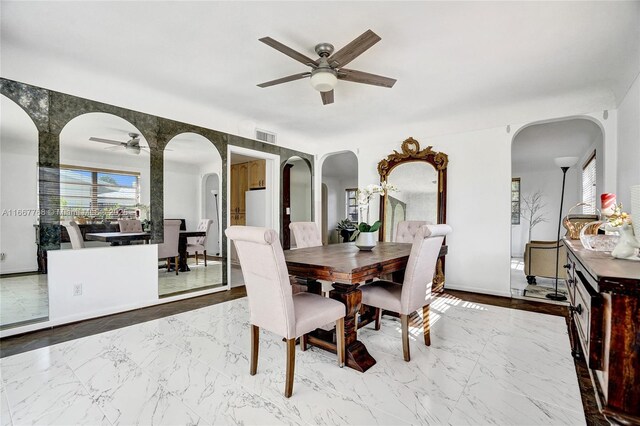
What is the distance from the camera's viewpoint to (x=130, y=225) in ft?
11.1

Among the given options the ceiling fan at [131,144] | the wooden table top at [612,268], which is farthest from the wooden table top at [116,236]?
the wooden table top at [612,268]

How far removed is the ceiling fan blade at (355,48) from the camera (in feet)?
6.64

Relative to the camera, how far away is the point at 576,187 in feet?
23.7

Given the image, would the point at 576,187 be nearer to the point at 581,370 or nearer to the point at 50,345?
the point at 581,370

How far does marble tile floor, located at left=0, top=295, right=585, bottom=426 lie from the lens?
5.19ft

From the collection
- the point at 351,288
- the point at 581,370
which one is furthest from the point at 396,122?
the point at 581,370

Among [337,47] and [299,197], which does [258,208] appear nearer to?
[299,197]

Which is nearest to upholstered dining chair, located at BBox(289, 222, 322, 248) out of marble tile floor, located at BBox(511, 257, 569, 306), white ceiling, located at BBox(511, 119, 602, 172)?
marble tile floor, located at BBox(511, 257, 569, 306)

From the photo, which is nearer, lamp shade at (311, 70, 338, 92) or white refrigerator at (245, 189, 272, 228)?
lamp shade at (311, 70, 338, 92)

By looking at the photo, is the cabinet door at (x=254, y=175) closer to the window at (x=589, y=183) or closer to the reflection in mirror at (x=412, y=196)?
the reflection in mirror at (x=412, y=196)

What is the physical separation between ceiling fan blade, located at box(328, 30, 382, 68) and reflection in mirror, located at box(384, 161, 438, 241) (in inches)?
104

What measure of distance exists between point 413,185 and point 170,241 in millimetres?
3602

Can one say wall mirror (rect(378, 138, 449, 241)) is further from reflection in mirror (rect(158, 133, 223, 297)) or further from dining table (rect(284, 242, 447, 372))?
reflection in mirror (rect(158, 133, 223, 297))

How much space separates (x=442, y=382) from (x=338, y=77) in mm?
2449
